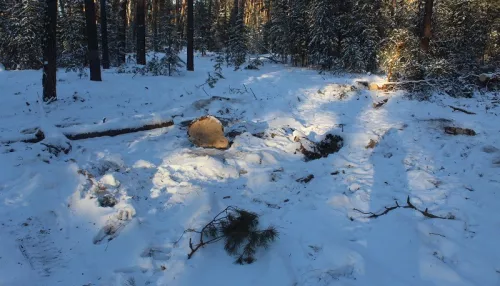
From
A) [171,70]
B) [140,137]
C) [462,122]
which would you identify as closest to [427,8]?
[462,122]

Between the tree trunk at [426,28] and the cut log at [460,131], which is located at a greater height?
the tree trunk at [426,28]

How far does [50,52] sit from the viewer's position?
416 inches

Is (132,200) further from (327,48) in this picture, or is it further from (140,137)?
(327,48)

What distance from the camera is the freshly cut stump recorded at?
8.17 metres

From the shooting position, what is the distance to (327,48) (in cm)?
1886

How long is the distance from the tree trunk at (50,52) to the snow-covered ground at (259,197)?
43 cm

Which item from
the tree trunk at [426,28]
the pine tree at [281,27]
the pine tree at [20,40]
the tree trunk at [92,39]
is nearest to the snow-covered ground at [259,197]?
the tree trunk at [92,39]

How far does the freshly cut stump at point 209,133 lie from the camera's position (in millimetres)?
8172

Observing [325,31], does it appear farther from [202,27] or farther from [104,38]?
[202,27]

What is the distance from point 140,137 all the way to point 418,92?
9.03 metres

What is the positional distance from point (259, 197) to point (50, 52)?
7.91 m

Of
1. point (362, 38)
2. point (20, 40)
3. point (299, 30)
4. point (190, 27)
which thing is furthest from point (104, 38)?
point (362, 38)

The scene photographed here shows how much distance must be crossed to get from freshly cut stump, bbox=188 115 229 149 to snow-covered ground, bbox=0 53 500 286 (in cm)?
22

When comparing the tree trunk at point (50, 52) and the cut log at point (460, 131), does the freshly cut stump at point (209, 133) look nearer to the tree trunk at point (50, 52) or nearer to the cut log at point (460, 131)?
the cut log at point (460, 131)
